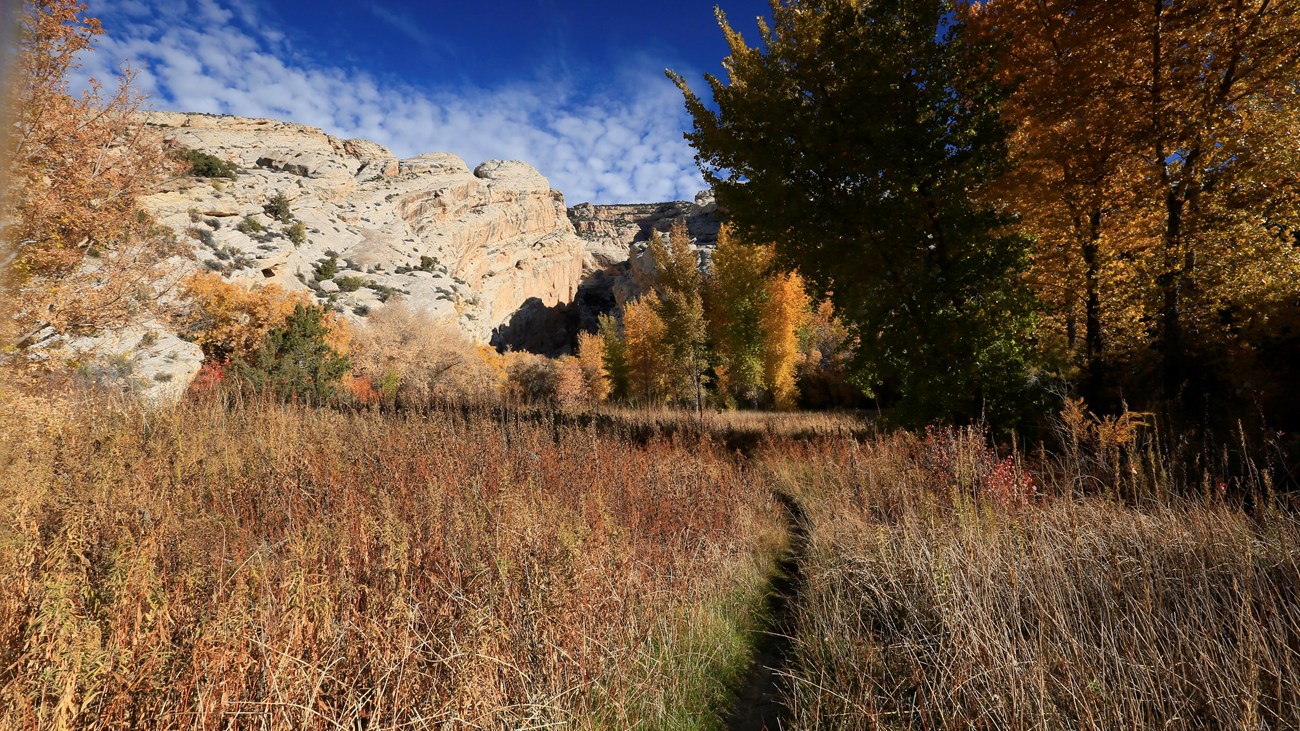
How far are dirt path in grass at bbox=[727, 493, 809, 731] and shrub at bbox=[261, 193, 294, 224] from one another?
48.1 metres

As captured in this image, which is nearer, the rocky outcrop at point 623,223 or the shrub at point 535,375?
the shrub at point 535,375

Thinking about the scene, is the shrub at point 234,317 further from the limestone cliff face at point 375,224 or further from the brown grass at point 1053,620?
the brown grass at point 1053,620

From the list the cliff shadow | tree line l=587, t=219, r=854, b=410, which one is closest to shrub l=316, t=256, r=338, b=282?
tree line l=587, t=219, r=854, b=410

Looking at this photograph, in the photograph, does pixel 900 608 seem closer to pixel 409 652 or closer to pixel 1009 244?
pixel 409 652

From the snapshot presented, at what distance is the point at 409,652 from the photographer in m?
2.37

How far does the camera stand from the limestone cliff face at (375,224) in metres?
34.6

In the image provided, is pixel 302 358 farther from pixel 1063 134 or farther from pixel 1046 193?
pixel 1063 134

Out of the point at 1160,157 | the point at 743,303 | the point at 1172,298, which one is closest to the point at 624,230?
the point at 743,303

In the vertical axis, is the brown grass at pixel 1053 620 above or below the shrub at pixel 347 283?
below

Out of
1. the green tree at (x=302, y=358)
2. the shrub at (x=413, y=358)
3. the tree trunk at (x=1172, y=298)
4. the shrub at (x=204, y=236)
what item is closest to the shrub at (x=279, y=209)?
the shrub at (x=204, y=236)

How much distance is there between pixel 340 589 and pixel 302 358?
17.8 meters

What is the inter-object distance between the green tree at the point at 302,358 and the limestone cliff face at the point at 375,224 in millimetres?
9714

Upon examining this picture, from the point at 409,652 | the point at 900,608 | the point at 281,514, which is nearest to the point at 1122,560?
the point at 900,608

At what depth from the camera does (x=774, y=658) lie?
4316 millimetres
